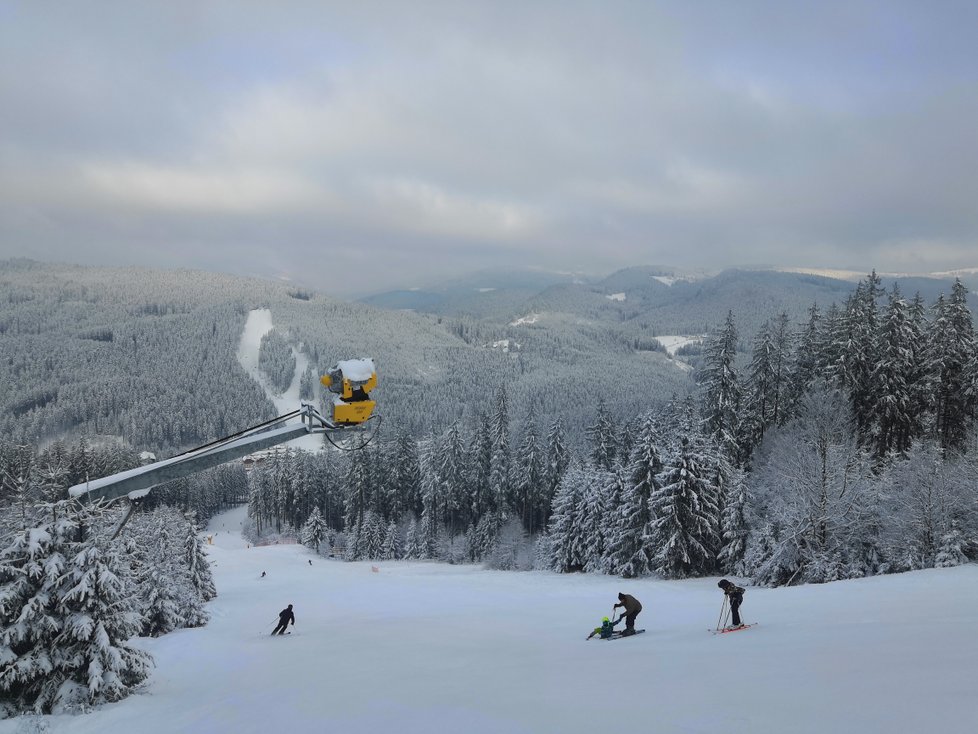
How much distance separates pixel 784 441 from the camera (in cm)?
3294

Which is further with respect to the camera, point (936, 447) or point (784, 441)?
point (784, 441)

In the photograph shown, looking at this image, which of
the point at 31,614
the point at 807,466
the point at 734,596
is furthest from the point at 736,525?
the point at 31,614

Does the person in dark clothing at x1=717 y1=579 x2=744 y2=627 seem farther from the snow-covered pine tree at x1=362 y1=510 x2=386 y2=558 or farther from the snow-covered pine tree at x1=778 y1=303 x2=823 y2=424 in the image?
the snow-covered pine tree at x1=362 y1=510 x2=386 y2=558

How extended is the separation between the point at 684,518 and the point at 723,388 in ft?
30.5

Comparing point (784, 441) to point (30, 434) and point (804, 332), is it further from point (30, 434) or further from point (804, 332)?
point (30, 434)

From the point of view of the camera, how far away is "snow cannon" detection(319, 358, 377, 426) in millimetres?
8242

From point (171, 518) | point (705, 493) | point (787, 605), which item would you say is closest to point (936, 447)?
point (705, 493)

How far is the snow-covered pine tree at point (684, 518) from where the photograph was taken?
34.9 m

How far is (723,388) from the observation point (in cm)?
3838

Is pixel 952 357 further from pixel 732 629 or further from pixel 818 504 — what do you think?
pixel 732 629

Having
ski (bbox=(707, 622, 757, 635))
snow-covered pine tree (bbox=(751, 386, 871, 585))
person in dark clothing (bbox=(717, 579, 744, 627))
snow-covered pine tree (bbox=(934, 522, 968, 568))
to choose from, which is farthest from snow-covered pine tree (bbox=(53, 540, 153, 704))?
snow-covered pine tree (bbox=(934, 522, 968, 568))

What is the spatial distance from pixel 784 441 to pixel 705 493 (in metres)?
5.71

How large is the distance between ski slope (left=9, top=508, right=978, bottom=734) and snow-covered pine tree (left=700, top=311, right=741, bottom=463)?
16.2 meters

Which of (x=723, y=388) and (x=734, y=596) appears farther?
(x=723, y=388)
